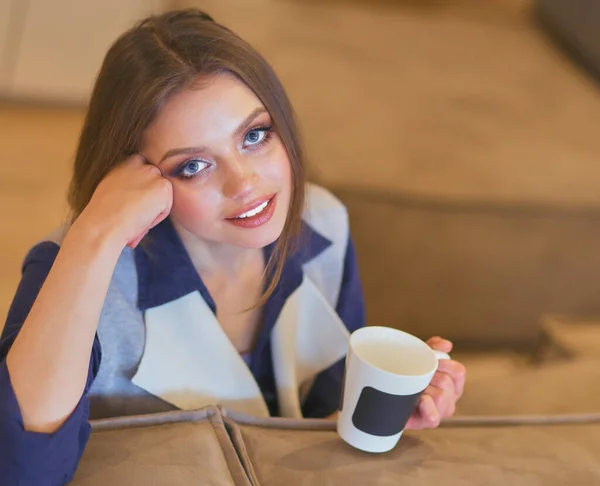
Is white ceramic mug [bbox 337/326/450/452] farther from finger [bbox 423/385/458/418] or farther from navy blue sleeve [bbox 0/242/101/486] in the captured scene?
navy blue sleeve [bbox 0/242/101/486]

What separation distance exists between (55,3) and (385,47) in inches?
48.2

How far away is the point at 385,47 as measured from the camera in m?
1.98

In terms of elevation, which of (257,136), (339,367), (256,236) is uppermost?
(257,136)

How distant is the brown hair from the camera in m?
0.82

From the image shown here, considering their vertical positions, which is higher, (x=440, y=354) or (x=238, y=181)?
(x=238, y=181)

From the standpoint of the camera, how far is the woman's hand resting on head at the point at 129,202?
2.47ft

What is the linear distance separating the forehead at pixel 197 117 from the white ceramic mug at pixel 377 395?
0.96ft

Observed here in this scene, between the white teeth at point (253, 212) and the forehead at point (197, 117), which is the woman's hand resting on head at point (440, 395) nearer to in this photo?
the white teeth at point (253, 212)

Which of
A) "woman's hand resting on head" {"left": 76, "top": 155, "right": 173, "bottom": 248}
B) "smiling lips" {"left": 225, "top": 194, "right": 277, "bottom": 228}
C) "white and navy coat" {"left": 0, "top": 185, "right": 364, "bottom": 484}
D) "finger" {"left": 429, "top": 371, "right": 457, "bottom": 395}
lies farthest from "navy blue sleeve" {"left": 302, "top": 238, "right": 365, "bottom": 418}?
"woman's hand resting on head" {"left": 76, "top": 155, "right": 173, "bottom": 248}

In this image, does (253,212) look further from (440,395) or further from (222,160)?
(440,395)

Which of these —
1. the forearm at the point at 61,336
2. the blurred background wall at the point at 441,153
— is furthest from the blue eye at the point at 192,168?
the blurred background wall at the point at 441,153

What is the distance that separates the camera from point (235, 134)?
2.73ft

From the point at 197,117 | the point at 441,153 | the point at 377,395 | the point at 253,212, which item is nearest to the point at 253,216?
the point at 253,212

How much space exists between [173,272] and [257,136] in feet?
0.71
